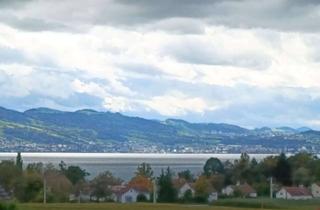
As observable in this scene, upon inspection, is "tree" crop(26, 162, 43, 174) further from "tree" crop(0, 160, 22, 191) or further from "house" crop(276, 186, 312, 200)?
"house" crop(276, 186, 312, 200)

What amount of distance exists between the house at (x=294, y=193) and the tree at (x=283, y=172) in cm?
949

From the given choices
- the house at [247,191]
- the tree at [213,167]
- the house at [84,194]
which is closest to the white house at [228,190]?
the house at [247,191]

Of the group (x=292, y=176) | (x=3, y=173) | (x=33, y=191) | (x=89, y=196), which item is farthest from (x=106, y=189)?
(x=292, y=176)

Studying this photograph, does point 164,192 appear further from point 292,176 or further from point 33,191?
point 292,176

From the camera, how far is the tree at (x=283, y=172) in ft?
364

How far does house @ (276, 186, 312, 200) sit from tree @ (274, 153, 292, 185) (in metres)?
9.49

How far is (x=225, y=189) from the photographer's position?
363 ft

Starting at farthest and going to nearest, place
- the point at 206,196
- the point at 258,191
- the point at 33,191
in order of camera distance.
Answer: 1. the point at 258,191
2. the point at 206,196
3. the point at 33,191

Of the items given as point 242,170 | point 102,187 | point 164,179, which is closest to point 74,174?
point 102,187

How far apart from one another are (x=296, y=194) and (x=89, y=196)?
2296cm

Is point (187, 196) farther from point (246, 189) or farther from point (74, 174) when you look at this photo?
point (74, 174)

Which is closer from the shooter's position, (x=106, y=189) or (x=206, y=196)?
(x=206, y=196)

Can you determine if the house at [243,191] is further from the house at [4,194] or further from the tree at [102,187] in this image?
the house at [4,194]

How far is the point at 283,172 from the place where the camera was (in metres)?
114
